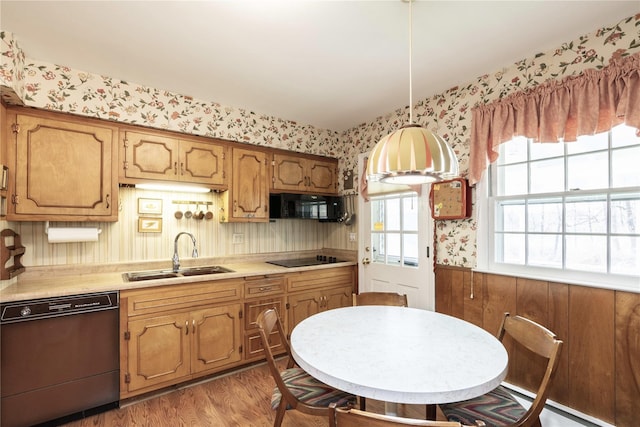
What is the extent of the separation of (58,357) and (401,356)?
2138 millimetres

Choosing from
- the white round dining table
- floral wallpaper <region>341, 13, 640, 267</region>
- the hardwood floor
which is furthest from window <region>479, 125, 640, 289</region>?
the hardwood floor

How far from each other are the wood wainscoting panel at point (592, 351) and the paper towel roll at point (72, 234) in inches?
133

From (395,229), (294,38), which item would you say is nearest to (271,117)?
(294,38)

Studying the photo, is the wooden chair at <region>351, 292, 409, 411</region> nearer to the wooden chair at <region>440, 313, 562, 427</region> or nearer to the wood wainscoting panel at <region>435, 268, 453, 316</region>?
the wood wainscoting panel at <region>435, 268, 453, 316</region>

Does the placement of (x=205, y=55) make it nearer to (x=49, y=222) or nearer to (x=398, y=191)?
(x=49, y=222)

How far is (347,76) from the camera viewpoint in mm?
2377

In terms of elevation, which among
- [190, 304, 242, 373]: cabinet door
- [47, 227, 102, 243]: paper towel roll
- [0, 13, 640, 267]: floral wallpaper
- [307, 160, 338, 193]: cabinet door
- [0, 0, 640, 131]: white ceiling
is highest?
[0, 0, 640, 131]: white ceiling

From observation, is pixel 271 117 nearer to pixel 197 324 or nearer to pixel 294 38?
pixel 294 38

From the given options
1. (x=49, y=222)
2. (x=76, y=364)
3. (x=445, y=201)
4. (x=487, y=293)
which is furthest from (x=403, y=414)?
(x=49, y=222)

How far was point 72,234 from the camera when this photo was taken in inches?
89.7

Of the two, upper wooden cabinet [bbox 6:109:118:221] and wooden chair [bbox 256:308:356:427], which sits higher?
upper wooden cabinet [bbox 6:109:118:221]

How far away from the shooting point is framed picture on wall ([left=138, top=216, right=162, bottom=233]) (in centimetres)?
273

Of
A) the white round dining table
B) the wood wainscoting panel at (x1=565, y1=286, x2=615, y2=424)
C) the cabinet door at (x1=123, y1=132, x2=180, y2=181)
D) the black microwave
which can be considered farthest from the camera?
the black microwave

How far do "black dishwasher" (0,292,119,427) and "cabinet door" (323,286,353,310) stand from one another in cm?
187
